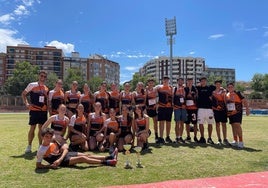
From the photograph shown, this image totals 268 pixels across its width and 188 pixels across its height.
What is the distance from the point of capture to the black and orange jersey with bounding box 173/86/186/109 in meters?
10.3

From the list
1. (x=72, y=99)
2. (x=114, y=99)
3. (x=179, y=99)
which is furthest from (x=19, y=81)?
(x=179, y=99)

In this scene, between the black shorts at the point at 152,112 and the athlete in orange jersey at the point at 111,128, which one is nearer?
the athlete in orange jersey at the point at 111,128

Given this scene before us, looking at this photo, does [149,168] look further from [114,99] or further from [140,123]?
[114,99]

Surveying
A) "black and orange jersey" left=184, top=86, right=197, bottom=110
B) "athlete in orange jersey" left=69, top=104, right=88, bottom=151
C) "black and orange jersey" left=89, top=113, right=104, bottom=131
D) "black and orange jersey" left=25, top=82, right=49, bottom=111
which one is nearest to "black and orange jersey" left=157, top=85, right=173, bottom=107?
"black and orange jersey" left=184, top=86, right=197, bottom=110

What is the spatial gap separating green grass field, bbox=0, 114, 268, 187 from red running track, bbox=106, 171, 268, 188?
27cm

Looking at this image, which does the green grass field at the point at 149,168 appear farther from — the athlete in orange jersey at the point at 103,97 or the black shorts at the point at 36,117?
the athlete in orange jersey at the point at 103,97

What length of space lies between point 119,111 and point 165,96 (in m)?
1.65

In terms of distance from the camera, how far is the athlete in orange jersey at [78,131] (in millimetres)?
8688

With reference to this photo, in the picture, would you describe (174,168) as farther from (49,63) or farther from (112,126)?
(49,63)

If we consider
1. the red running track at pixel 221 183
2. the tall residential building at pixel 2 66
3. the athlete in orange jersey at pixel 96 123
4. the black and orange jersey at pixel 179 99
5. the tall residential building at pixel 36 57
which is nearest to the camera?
the red running track at pixel 221 183

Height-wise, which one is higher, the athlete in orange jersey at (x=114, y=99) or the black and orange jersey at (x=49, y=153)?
the athlete in orange jersey at (x=114, y=99)

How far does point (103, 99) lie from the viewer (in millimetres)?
10070

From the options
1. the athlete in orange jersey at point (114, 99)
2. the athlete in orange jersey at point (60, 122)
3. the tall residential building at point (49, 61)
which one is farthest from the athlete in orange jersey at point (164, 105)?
the tall residential building at point (49, 61)

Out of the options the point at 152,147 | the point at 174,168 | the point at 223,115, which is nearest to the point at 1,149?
the point at 152,147
